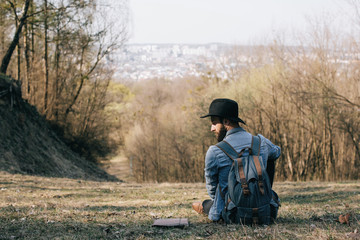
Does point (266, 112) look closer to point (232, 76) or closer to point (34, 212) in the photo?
point (232, 76)

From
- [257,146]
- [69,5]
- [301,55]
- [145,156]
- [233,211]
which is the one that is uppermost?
[69,5]

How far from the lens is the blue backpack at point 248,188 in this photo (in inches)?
178

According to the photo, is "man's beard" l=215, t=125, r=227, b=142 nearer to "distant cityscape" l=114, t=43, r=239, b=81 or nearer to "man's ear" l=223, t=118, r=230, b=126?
"man's ear" l=223, t=118, r=230, b=126

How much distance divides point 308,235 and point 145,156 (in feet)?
125

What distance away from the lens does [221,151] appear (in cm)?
473

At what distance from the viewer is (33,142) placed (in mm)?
18062

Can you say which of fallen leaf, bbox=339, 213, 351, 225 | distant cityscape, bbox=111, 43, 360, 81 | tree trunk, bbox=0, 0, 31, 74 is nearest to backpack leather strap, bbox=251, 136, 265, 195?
fallen leaf, bbox=339, 213, 351, 225

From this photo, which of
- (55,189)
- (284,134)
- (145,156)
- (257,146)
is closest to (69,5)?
(55,189)

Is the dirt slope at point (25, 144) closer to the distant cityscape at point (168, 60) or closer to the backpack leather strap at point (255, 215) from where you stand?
the distant cityscape at point (168, 60)

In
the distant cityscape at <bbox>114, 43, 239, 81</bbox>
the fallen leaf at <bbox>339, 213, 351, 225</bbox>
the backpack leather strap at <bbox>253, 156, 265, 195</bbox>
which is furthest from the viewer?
the distant cityscape at <bbox>114, 43, 239, 81</bbox>

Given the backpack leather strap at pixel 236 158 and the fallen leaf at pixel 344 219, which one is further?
the fallen leaf at pixel 344 219

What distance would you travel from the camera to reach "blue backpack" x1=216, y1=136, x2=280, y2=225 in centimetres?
451

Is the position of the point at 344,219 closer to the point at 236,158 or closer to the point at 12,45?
the point at 236,158

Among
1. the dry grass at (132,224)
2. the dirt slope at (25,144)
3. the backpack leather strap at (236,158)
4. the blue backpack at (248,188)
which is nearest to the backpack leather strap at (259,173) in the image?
the blue backpack at (248,188)
